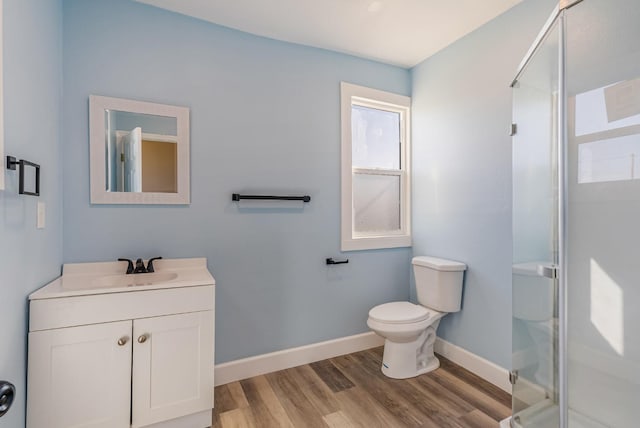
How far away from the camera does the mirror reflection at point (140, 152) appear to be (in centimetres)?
190

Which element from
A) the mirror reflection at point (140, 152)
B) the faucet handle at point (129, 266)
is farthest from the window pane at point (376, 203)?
the faucet handle at point (129, 266)

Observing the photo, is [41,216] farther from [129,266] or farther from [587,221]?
[587,221]

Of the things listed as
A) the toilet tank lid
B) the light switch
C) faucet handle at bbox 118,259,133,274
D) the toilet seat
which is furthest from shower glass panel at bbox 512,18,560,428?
the light switch

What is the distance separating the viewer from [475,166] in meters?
2.26

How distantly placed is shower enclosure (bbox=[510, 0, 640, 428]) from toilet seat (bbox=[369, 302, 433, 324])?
2.37 feet

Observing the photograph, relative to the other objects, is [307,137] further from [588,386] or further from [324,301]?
[588,386]

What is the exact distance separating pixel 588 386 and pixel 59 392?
8.21ft

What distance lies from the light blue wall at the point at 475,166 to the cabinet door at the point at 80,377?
2.23 metres

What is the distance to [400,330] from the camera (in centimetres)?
212

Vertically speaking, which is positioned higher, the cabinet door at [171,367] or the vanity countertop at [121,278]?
the vanity countertop at [121,278]

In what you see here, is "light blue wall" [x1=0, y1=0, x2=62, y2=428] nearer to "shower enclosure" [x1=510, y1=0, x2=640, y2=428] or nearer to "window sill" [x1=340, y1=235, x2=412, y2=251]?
"window sill" [x1=340, y1=235, x2=412, y2=251]

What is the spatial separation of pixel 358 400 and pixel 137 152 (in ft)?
6.92

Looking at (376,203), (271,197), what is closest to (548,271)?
(376,203)

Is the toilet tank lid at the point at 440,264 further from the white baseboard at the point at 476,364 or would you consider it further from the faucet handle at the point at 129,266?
the faucet handle at the point at 129,266
